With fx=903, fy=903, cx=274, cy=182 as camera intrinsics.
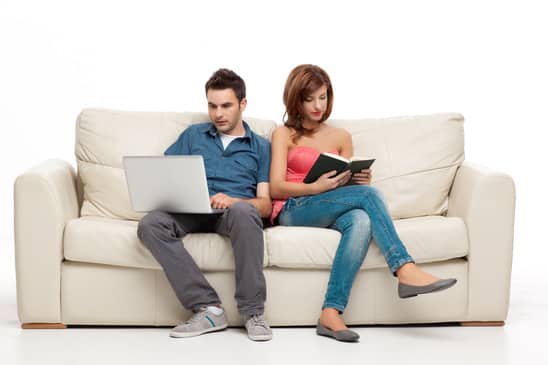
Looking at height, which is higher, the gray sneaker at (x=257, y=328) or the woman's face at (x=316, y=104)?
the woman's face at (x=316, y=104)

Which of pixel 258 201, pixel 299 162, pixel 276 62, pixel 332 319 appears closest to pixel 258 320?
pixel 332 319

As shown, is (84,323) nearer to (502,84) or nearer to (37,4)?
(37,4)

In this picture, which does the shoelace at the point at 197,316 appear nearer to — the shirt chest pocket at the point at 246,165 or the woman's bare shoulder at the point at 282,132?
the shirt chest pocket at the point at 246,165

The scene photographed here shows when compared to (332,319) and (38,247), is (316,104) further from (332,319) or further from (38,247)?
(38,247)

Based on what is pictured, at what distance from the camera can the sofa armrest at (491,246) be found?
3.52 meters

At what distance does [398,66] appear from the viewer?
198 inches

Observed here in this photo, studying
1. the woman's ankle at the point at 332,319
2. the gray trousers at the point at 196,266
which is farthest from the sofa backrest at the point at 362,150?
the woman's ankle at the point at 332,319

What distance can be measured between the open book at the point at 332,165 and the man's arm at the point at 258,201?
19cm

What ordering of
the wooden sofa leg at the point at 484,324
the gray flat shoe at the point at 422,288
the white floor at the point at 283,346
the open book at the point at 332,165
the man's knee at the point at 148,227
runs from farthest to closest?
the wooden sofa leg at the point at 484,324 → the open book at the point at 332,165 → the man's knee at the point at 148,227 → the gray flat shoe at the point at 422,288 → the white floor at the point at 283,346

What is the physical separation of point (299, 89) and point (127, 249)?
971 mm

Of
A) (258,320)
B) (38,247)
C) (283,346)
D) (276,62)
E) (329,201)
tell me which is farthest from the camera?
(276,62)

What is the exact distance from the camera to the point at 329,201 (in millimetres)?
3518

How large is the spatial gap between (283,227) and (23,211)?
0.99 meters

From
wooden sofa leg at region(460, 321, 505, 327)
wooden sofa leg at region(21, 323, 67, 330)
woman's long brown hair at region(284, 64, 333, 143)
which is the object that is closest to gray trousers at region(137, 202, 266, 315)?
wooden sofa leg at region(21, 323, 67, 330)
